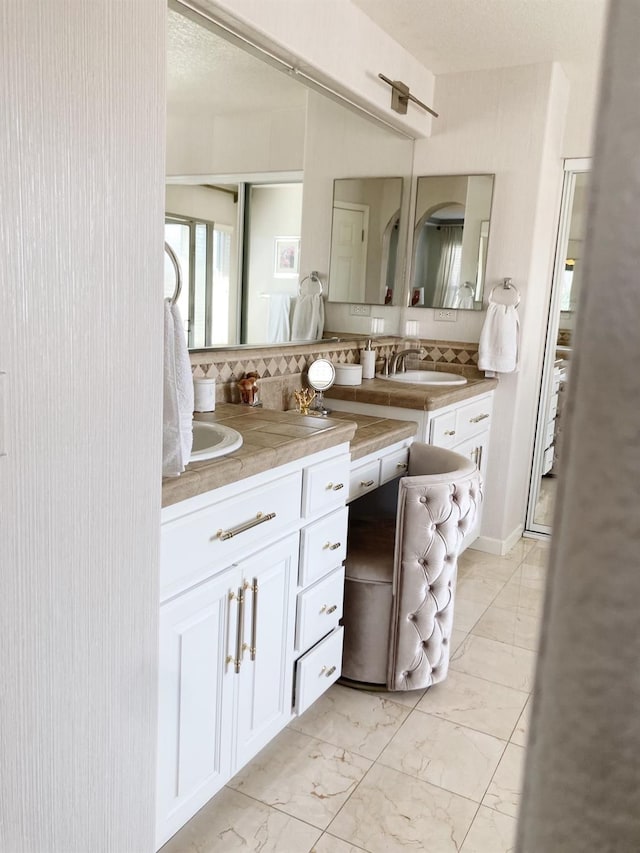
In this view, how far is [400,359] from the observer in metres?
3.72

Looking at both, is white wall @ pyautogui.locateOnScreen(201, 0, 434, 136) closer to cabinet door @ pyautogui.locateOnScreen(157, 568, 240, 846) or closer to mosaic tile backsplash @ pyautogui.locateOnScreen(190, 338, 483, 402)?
mosaic tile backsplash @ pyautogui.locateOnScreen(190, 338, 483, 402)

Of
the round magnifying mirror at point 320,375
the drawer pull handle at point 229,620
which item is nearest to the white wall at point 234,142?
the round magnifying mirror at point 320,375

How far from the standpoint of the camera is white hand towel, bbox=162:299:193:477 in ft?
4.73

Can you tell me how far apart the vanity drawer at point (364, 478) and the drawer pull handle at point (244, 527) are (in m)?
0.63

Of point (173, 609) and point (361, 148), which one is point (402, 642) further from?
point (361, 148)

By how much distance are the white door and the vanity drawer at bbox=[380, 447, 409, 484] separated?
0.89 meters

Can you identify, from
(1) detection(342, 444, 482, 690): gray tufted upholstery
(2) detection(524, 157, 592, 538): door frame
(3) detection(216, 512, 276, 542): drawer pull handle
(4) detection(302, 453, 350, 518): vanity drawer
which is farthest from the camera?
(2) detection(524, 157, 592, 538): door frame

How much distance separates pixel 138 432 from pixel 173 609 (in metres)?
0.45

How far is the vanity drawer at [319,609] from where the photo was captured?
80.4 inches

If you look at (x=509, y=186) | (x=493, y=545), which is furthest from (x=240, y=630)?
(x=509, y=186)

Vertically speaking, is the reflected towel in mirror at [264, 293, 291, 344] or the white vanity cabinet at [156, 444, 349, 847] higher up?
the reflected towel in mirror at [264, 293, 291, 344]

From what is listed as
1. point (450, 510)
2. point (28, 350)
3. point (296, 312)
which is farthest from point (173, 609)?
point (296, 312)

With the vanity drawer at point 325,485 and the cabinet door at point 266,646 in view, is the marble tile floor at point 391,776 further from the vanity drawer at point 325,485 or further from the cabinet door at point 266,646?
the vanity drawer at point 325,485

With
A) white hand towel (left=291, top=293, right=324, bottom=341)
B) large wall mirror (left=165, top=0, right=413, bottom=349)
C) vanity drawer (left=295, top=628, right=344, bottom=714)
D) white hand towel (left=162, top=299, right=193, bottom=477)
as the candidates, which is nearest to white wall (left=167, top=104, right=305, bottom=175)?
large wall mirror (left=165, top=0, right=413, bottom=349)
